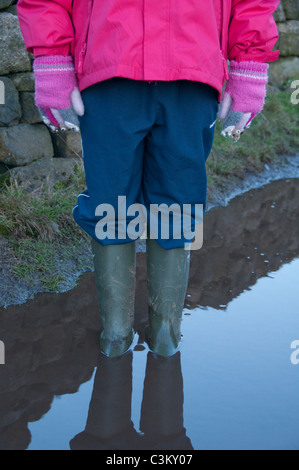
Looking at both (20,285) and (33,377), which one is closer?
(33,377)

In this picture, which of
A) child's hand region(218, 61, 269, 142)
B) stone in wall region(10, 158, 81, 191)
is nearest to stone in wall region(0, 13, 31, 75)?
stone in wall region(10, 158, 81, 191)

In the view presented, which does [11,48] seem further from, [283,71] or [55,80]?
[283,71]

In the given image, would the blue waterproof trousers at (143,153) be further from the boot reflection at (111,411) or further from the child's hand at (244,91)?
the boot reflection at (111,411)

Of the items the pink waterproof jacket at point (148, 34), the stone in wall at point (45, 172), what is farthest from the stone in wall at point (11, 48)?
the pink waterproof jacket at point (148, 34)

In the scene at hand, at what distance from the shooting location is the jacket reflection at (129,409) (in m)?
1.73

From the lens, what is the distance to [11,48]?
120 inches

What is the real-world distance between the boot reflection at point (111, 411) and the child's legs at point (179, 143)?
0.60m

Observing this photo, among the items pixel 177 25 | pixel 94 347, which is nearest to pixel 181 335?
pixel 94 347

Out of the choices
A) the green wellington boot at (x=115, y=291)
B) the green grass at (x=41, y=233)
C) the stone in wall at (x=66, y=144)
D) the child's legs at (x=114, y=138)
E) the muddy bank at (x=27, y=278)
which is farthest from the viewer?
the stone in wall at (x=66, y=144)

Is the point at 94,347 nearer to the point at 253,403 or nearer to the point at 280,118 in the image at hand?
the point at 253,403

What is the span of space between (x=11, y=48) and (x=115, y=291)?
67.4 inches

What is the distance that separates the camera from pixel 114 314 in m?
2.06

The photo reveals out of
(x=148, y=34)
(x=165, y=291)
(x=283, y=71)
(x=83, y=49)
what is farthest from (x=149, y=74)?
(x=283, y=71)

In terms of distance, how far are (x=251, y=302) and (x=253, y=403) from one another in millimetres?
744
